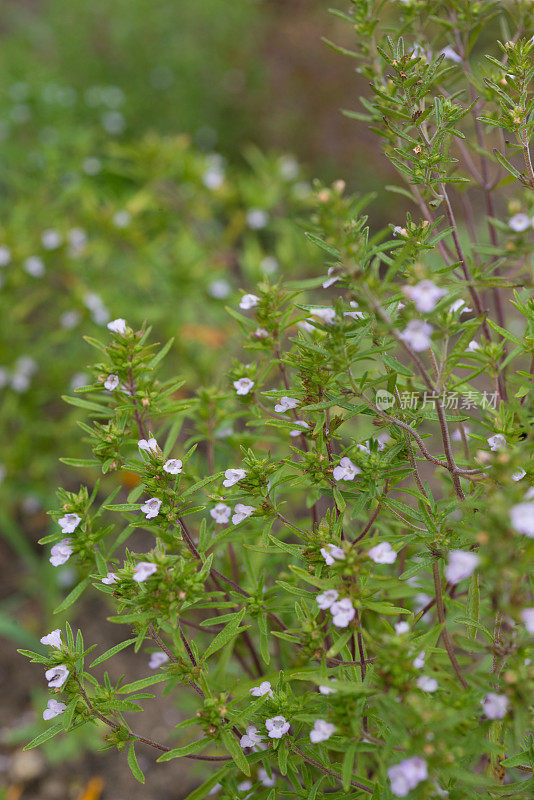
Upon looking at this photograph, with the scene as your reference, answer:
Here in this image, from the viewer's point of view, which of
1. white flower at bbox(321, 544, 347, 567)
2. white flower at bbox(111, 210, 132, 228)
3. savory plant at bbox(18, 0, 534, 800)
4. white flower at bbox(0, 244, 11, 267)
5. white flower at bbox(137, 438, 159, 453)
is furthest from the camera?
white flower at bbox(111, 210, 132, 228)

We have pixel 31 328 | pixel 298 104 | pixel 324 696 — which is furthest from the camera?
pixel 298 104

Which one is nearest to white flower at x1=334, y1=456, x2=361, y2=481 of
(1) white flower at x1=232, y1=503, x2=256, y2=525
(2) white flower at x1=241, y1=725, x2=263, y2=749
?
(1) white flower at x1=232, y1=503, x2=256, y2=525

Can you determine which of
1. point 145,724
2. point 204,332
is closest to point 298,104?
point 204,332

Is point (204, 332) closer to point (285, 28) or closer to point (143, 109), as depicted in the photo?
point (143, 109)

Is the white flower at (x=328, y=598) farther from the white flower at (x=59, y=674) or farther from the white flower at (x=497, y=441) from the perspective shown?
the white flower at (x=59, y=674)

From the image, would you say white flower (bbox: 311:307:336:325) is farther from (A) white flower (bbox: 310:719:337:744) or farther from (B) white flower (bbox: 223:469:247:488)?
(A) white flower (bbox: 310:719:337:744)

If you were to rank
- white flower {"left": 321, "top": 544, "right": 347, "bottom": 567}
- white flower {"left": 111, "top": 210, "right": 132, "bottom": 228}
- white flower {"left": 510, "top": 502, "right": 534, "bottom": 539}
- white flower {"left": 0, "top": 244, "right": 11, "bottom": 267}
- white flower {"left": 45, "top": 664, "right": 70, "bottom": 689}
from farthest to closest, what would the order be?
1. white flower {"left": 111, "top": 210, "right": 132, "bottom": 228}
2. white flower {"left": 0, "top": 244, "right": 11, "bottom": 267}
3. white flower {"left": 45, "top": 664, "right": 70, "bottom": 689}
4. white flower {"left": 321, "top": 544, "right": 347, "bottom": 567}
5. white flower {"left": 510, "top": 502, "right": 534, "bottom": 539}

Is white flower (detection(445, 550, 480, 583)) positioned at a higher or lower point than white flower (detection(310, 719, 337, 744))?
higher
